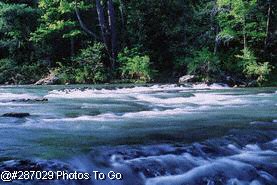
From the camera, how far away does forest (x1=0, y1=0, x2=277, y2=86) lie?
2516cm

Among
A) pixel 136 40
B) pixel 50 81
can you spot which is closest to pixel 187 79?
pixel 136 40

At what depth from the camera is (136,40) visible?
28.8 m

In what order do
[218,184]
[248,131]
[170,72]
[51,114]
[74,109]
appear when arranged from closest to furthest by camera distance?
[218,184] < [248,131] < [51,114] < [74,109] < [170,72]

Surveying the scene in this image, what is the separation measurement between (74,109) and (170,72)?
1509cm

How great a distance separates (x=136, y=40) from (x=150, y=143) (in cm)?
2078

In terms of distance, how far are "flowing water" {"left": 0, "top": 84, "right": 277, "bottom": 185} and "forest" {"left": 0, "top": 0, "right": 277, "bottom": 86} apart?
12.0 m

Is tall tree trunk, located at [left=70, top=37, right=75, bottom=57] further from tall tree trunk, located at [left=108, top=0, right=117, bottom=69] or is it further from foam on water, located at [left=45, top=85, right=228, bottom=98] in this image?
foam on water, located at [left=45, top=85, right=228, bottom=98]

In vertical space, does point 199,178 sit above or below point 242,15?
below

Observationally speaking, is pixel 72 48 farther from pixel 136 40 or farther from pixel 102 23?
pixel 136 40

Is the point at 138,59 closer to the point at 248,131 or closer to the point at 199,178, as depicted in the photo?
the point at 248,131

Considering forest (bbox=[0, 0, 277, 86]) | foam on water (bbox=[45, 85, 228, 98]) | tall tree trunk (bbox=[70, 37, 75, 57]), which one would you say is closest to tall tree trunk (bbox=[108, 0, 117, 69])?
forest (bbox=[0, 0, 277, 86])

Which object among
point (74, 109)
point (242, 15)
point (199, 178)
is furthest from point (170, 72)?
point (199, 178)

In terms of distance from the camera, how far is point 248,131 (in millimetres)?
9539

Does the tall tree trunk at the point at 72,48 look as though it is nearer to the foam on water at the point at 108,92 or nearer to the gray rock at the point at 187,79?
the gray rock at the point at 187,79
